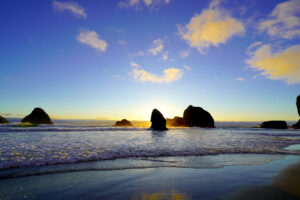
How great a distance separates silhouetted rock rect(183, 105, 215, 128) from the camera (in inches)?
2702

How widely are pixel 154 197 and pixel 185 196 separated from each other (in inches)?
30.9

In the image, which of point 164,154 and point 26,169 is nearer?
point 26,169

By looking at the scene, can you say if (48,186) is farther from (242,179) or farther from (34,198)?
(242,179)

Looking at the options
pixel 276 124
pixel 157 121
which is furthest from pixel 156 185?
pixel 276 124

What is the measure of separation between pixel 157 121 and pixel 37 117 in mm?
42863

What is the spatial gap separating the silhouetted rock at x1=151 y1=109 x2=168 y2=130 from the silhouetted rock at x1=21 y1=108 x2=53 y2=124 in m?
39.0

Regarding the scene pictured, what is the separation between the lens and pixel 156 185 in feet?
14.3

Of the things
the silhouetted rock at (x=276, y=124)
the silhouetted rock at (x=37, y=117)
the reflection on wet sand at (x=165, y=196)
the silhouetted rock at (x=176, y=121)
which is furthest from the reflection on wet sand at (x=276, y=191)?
the silhouetted rock at (x=276, y=124)

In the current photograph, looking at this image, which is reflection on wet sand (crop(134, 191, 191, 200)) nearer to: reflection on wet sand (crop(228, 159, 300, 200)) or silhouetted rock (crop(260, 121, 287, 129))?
reflection on wet sand (crop(228, 159, 300, 200))

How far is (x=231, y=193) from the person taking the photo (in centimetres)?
391

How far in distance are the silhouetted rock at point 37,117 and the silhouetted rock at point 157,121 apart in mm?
38980

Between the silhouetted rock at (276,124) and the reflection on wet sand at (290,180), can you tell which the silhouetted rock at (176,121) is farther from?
the reflection on wet sand at (290,180)

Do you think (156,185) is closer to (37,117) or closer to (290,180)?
(290,180)

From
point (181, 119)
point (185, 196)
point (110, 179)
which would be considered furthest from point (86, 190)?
point (181, 119)
